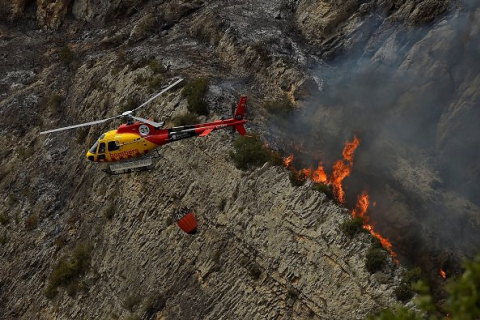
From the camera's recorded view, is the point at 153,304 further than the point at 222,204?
Yes

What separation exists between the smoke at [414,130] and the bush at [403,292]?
118 inches

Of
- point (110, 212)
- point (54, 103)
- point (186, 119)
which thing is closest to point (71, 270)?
point (110, 212)

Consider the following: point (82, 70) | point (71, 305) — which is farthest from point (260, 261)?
point (82, 70)

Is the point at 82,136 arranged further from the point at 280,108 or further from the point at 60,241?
the point at 280,108

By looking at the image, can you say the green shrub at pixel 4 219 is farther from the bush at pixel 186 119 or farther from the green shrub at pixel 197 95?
the green shrub at pixel 197 95

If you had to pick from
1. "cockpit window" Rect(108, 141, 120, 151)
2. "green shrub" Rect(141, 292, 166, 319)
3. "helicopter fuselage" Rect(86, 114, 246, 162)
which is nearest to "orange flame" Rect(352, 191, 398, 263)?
"helicopter fuselage" Rect(86, 114, 246, 162)

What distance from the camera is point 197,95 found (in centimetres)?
3219

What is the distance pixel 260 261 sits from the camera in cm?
2580

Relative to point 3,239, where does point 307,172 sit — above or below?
above

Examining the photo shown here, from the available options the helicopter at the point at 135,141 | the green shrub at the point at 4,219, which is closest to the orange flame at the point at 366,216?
the helicopter at the point at 135,141

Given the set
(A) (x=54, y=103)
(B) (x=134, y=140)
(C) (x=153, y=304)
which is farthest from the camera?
(A) (x=54, y=103)

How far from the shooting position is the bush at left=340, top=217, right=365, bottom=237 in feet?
75.6

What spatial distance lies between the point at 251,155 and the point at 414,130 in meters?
9.15

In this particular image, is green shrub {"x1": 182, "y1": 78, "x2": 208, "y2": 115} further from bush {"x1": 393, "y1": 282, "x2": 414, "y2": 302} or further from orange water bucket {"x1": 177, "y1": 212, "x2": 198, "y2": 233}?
bush {"x1": 393, "y1": 282, "x2": 414, "y2": 302}
